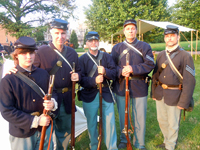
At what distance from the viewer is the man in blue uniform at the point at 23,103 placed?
2049 mm

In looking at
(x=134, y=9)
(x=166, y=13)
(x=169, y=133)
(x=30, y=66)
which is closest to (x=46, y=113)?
(x=30, y=66)

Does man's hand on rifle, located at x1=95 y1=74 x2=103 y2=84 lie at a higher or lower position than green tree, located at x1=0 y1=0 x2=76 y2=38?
lower

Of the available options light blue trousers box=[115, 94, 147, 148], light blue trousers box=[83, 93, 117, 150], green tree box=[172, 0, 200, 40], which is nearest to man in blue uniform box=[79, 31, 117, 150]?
light blue trousers box=[83, 93, 117, 150]

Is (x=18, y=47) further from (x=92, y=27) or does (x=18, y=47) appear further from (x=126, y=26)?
(x=92, y=27)

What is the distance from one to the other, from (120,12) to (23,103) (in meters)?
17.9

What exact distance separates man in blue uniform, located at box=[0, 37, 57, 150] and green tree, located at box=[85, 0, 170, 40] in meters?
17.1

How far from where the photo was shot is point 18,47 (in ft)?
6.94

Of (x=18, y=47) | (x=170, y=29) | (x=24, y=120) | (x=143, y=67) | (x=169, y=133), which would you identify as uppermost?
(x=170, y=29)

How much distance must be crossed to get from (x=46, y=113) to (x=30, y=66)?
676 millimetres

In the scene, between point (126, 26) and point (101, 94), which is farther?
point (126, 26)

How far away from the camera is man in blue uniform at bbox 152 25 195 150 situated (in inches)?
123

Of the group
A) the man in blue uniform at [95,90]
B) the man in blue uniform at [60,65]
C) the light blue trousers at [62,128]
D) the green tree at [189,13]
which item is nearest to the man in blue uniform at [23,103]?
→ the man in blue uniform at [60,65]

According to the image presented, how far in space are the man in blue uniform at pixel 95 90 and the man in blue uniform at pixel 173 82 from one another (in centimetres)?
100

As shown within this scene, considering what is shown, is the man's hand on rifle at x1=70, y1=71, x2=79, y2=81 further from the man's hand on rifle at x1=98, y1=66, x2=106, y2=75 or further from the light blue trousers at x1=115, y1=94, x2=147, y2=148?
the light blue trousers at x1=115, y1=94, x2=147, y2=148
